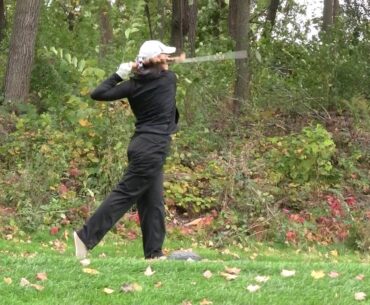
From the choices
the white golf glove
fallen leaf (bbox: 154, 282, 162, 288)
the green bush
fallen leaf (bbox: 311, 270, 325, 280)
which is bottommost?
fallen leaf (bbox: 311, 270, 325, 280)

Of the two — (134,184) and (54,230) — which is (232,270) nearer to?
(134,184)

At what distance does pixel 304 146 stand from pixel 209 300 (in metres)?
6.12

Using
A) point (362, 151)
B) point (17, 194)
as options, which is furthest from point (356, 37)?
point (17, 194)

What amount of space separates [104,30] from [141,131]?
13.7 meters

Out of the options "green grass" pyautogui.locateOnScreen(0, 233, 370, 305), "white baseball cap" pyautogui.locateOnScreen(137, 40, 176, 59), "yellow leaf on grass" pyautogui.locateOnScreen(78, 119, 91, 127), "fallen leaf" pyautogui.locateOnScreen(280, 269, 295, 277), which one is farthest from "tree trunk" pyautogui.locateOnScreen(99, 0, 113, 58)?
"fallen leaf" pyautogui.locateOnScreen(280, 269, 295, 277)

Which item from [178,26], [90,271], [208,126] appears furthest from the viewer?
[178,26]

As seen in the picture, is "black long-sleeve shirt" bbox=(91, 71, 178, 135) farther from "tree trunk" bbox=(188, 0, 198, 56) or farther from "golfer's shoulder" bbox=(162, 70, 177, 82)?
"tree trunk" bbox=(188, 0, 198, 56)

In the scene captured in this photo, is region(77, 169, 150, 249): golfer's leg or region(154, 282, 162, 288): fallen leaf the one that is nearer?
region(154, 282, 162, 288): fallen leaf

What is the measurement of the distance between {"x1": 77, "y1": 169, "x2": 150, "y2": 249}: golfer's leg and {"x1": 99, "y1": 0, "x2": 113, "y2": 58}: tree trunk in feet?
26.3

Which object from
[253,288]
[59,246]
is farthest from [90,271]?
[59,246]

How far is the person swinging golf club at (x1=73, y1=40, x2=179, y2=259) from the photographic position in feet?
20.9

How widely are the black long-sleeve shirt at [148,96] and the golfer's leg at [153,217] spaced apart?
449 millimetres

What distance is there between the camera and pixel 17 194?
9.40 metres

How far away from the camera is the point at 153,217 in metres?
6.58
